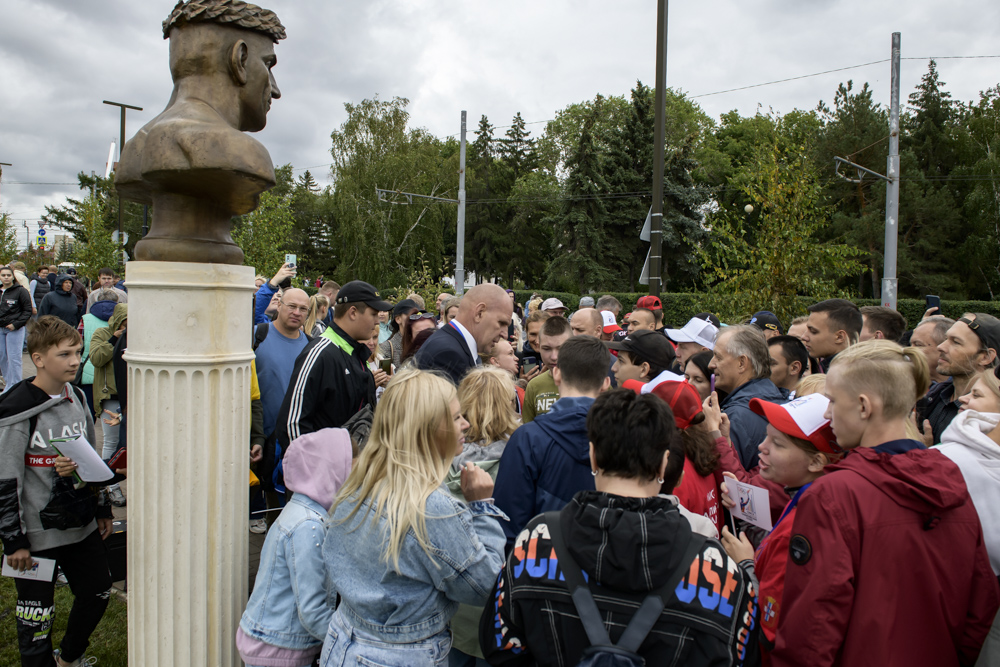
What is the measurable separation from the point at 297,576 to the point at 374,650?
1.36 feet

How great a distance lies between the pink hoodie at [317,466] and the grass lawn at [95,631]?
8.12 feet

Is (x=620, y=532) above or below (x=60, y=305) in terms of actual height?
below

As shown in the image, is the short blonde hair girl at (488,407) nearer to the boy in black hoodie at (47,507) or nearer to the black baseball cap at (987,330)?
the boy in black hoodie at (47,507)

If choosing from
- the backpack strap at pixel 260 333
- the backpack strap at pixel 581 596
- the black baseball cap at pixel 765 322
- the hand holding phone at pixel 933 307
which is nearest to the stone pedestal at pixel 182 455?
the backpack strap at pixel 581 596

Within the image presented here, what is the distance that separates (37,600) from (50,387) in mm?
1071

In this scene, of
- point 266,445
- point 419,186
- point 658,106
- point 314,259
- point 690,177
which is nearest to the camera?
point 266,445

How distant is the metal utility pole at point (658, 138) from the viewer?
32.2ft

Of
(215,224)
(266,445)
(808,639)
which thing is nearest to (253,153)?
(215,224)

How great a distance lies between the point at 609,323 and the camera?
25.5 feet

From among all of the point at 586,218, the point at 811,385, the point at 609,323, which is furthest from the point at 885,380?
the point at 586,218

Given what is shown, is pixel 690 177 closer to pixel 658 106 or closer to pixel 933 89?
pixel 933 89

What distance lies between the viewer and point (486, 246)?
52.1 meters

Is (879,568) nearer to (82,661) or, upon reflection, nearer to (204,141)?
(204,141)

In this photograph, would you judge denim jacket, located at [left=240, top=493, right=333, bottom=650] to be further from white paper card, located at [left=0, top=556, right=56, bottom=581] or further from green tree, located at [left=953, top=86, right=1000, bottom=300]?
green tree, located at [left=953, top=86, right=1000, bottom=300]
